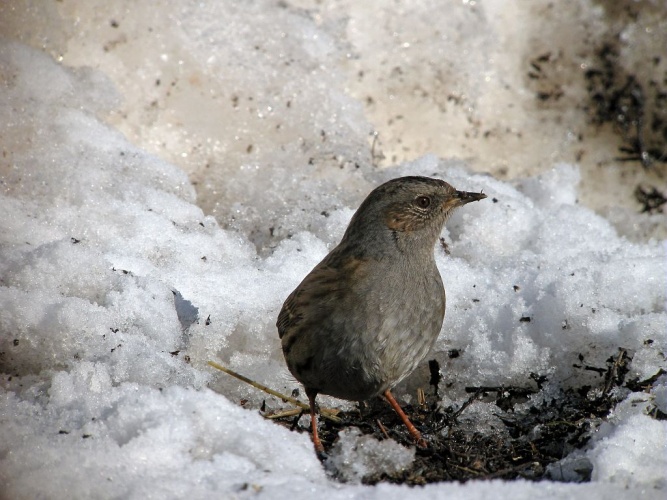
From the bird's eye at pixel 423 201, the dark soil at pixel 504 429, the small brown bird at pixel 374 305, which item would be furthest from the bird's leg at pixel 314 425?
the bird's eye at pixel 423 201

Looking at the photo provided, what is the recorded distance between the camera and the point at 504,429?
16.0 ft

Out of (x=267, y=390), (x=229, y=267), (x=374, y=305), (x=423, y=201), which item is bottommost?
(x=267, y=390)

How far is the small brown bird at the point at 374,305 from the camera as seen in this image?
14.9ft

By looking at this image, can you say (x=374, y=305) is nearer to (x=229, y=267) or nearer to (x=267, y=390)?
(x=267, y=390)

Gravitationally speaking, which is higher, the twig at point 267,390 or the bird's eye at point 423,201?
the bird's eye at point 423,201

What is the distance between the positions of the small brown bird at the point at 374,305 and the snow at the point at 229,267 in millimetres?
470

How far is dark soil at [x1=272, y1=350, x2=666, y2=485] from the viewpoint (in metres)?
4.21

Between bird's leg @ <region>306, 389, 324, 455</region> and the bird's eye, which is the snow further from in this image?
the bird's eye

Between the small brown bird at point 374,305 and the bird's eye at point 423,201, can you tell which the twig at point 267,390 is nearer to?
the small brown bird at point 374,305

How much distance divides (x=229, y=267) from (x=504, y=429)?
2.20m

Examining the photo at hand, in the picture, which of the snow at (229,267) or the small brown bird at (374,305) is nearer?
the snow at (229,267)

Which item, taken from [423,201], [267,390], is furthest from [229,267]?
[423,201]

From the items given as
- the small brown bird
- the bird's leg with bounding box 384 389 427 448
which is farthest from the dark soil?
the small brown bird

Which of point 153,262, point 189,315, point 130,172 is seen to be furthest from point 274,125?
point 189,315
